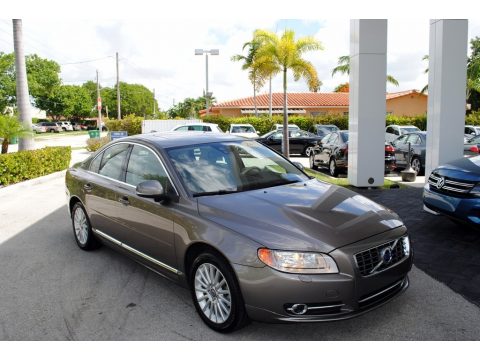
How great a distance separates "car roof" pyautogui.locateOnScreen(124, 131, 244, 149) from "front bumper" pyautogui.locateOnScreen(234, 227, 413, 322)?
1789 millimetres

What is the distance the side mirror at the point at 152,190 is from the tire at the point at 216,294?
27.5 inches

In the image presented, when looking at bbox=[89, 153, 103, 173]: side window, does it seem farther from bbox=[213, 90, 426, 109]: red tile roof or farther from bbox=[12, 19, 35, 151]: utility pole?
bbox=[213, 90, 426, 109]: red tile roof

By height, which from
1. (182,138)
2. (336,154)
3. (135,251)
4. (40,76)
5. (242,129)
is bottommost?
(135,251)

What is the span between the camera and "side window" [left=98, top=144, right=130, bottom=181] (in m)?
5.09

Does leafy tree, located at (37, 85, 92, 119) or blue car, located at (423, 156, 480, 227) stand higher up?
leafy tree, located at (37, 85, 92, 119)

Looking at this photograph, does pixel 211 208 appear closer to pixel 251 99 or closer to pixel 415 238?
pixel 415 238

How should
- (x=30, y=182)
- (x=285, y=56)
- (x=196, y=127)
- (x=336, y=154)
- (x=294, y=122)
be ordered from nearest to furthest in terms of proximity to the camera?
1. (x=30, y=182)
2. (x=336, y=154)
3. (x=285, y=56)
4. (x=196, y=127)
5. (x=294, y=122)

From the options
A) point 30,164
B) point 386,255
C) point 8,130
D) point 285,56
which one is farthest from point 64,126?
point 386,255

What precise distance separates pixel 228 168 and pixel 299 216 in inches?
44.5

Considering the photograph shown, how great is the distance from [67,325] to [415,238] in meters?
4.51

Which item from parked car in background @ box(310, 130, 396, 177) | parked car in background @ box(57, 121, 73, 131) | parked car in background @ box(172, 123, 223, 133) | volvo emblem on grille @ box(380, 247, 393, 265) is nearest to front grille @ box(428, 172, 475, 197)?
volvo emblem on grille @ box(380, 247, 393, 265)

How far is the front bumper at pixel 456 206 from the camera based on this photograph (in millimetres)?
5511

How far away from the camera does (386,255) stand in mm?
3559

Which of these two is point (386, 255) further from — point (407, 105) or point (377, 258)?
point (407, 105)
